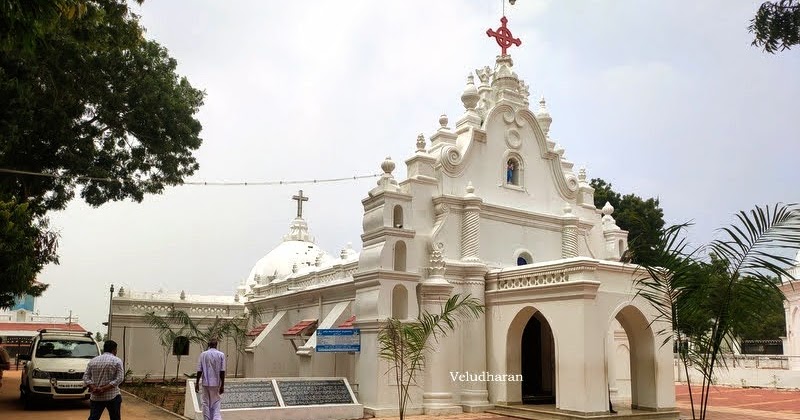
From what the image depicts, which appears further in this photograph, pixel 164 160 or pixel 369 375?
pixel 164 160

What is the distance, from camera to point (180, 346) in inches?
998

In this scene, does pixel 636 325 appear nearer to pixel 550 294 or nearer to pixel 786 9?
pixel 550 294

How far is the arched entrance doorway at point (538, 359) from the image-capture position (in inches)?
695

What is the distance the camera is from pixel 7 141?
540 inches

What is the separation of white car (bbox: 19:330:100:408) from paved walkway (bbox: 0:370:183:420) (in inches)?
10.9

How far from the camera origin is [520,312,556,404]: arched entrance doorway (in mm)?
17641

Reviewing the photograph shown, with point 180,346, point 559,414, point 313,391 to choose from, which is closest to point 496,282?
point 559,414

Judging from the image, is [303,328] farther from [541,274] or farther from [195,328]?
[541,274]

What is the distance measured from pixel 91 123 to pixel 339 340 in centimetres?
831

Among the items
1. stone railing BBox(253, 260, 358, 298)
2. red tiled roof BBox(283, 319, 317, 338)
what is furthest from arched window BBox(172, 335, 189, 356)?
red tiled roof BBox(283, 319, 317, 338)

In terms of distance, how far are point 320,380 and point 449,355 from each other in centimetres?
297

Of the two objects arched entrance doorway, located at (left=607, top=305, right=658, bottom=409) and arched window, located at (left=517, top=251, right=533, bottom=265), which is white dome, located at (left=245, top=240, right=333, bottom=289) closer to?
arched window, located at (left=517, top=251, right=533, bottom=265)

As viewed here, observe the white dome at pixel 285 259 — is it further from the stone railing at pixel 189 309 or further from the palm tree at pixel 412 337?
the palm tree at pixel 412 337

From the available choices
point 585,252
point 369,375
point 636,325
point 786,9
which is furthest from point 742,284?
point 585,252
